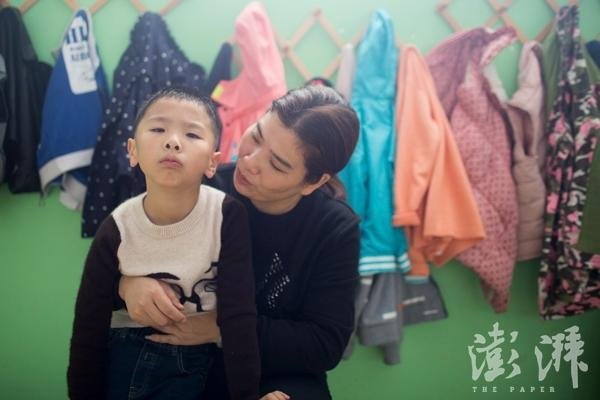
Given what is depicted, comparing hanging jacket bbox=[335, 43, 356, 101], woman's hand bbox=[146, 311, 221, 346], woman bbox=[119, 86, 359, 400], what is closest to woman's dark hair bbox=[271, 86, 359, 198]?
woman bbox=[119, 86, 359, 400]

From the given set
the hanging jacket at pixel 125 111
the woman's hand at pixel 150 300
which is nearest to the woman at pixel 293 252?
the woman's hand at pixel 150 300

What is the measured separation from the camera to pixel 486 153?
115 centimetres

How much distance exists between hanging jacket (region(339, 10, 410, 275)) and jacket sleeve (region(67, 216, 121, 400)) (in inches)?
27.0

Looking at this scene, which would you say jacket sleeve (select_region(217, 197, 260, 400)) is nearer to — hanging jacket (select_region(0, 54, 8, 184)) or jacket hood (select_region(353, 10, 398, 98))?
jacket hood (select_region(353, 10, 398, 98))

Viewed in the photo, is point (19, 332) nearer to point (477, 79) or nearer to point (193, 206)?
point (193, 206)

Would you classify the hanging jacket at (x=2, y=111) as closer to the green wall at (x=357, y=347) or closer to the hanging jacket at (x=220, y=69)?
the green wall at (x=357, y=347)

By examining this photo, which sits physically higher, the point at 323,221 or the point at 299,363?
the point at 323,221

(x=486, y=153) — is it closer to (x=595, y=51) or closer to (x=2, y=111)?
(x=595, y=51)

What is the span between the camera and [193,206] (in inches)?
26.9

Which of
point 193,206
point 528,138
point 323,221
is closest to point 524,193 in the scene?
point 528,138

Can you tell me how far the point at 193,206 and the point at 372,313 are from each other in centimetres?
71

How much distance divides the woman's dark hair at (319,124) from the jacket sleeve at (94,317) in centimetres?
37

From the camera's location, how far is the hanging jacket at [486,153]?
1.15 metres

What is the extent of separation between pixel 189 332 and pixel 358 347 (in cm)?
83
